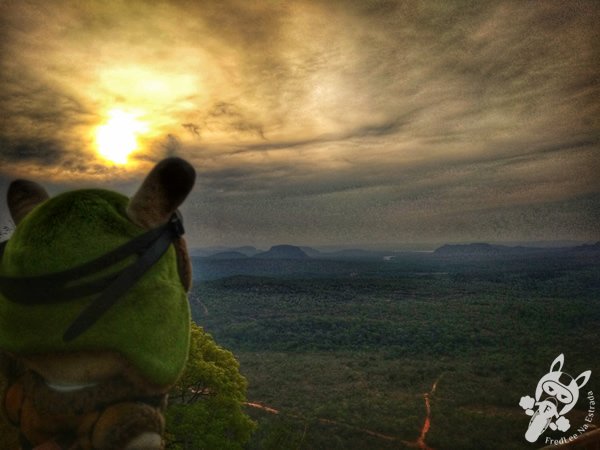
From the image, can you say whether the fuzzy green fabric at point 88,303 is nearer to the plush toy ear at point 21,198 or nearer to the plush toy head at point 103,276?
the plush toy head at point 103,276

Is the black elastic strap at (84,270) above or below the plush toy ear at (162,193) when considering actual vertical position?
below

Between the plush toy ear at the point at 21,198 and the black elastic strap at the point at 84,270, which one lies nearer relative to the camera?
the black elastic strap at the point at 84,270

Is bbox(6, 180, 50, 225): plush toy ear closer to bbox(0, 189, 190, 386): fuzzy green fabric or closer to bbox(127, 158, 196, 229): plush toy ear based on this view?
bbox(0, 189, 190, 386): fuzzy green fabric

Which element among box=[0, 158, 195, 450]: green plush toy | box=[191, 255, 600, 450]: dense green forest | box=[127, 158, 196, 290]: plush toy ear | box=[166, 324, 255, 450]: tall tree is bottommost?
box=[191, 255, 600, 450]: dense green forest

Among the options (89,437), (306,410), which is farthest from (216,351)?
(306,410)

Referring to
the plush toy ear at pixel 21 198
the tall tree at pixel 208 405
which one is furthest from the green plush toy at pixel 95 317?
the tall tree at pixel 208 405

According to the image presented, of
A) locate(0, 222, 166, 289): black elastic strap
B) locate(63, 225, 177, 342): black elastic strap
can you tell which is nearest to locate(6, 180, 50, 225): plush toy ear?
locate(0, 222, 166, 289): black elastic strap

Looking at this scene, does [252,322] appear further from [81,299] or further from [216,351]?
[81,299]
